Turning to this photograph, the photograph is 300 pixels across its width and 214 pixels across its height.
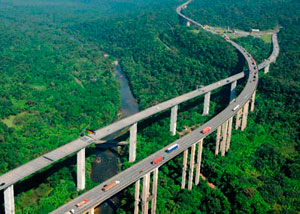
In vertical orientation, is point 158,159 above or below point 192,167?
above

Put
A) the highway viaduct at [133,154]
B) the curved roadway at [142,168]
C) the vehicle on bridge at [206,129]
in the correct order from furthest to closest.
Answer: the vehicle on bridge at [206,129] → the highway viaduct at [133,154] → the curved roadway at [142,168]

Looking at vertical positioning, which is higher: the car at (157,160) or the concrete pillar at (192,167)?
the car at (157,160)

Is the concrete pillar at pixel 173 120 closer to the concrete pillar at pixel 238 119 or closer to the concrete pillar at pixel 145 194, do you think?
the concrete pillar at pixel 238 119

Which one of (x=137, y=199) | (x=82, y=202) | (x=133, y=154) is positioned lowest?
(x=133, y=154)

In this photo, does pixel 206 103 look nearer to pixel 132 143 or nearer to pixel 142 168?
pixel 132 143

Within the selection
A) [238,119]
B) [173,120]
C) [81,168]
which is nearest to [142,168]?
[81,168]

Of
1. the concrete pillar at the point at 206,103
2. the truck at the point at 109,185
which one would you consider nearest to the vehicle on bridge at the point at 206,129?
the truck at the point at 109,185

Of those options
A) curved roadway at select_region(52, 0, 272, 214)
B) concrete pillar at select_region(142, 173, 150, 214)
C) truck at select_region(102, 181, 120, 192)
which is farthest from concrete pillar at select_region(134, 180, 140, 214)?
truck at select_region(102, 181, 120, 192)

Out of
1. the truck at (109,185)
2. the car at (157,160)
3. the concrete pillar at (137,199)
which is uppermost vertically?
the car at (157,160)

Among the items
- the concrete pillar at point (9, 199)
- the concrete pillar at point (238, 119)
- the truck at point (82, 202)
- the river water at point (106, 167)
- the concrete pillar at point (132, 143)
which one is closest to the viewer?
the truck at point (82, 202)

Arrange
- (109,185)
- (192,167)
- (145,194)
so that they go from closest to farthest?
(109,185) < (145,194) < (192,167)

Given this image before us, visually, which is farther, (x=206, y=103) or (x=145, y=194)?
(x=206, y=103)

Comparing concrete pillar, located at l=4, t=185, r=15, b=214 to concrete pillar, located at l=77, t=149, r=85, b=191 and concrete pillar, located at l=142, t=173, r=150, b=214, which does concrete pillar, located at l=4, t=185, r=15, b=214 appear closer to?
concrete pillar, located at l=77, t=149, r=85, b=191

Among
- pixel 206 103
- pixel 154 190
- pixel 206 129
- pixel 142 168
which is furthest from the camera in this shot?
pixel 206 103
